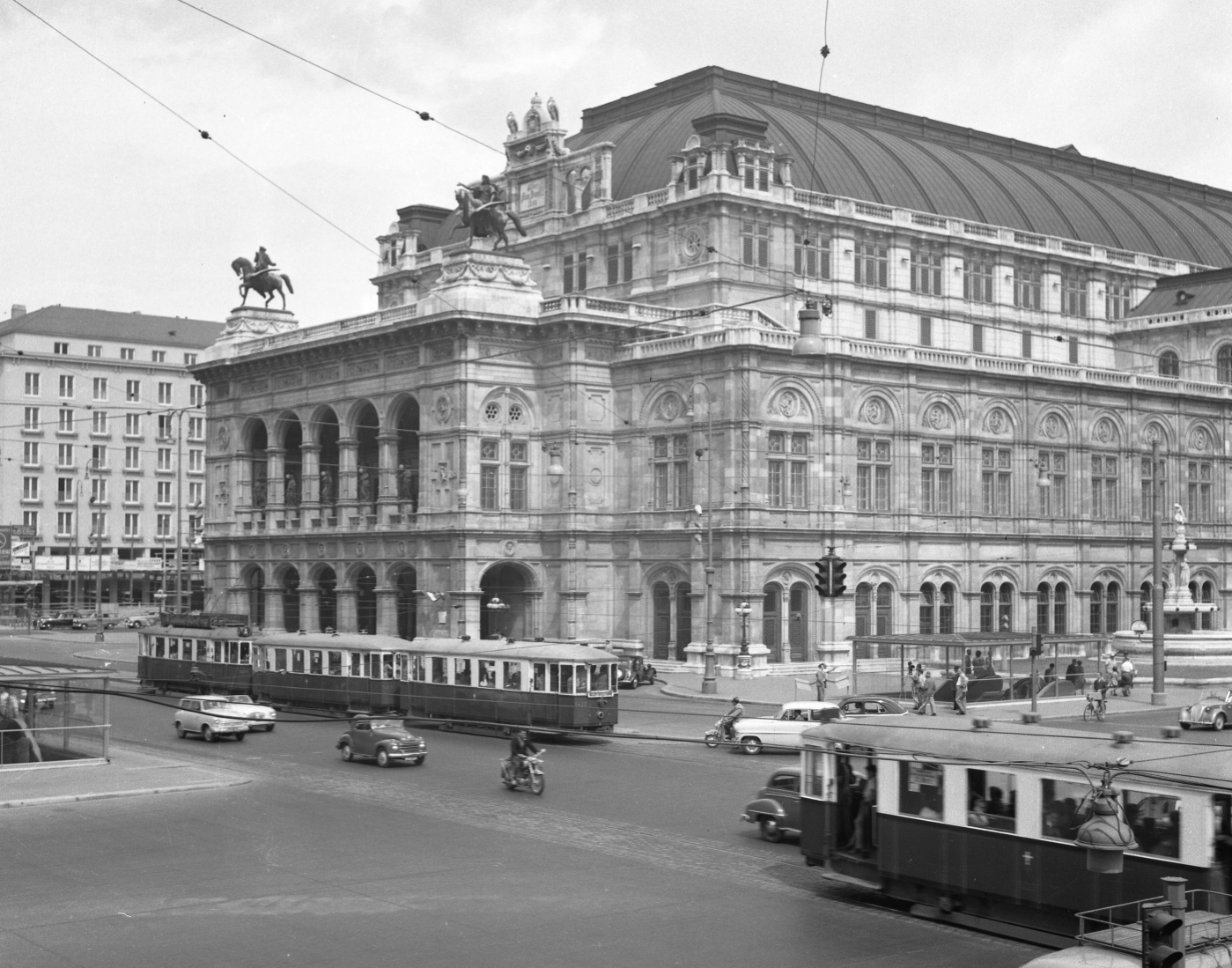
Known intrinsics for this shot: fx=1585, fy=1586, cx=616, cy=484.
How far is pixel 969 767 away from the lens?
23094mm

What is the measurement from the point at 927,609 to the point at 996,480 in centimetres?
809

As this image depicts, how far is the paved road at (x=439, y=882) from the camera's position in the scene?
2177 centimetres

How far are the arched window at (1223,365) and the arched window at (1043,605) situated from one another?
883 inches

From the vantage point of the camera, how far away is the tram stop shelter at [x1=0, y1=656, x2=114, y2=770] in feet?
137

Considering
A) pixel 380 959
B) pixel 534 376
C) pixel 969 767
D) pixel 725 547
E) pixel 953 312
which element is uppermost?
pixel 953 312

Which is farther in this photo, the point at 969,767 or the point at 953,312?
the point at 953,312

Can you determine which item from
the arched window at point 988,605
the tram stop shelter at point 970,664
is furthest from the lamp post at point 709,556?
the arched window at point 988,605

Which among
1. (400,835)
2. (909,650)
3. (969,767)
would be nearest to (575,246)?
(909,650)

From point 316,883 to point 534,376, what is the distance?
52992 mm

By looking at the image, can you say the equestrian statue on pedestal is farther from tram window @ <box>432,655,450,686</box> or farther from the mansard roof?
tram window @ <box>432,655,450,686</box>


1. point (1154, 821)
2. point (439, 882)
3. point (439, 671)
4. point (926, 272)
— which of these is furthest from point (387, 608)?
point (1154, 821)

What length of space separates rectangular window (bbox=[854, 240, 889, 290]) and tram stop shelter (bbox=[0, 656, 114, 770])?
54054 millimetres

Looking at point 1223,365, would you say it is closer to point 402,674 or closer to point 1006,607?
point 1006,607

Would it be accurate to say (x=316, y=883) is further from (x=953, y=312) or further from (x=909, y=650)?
(x=953, y=312)
